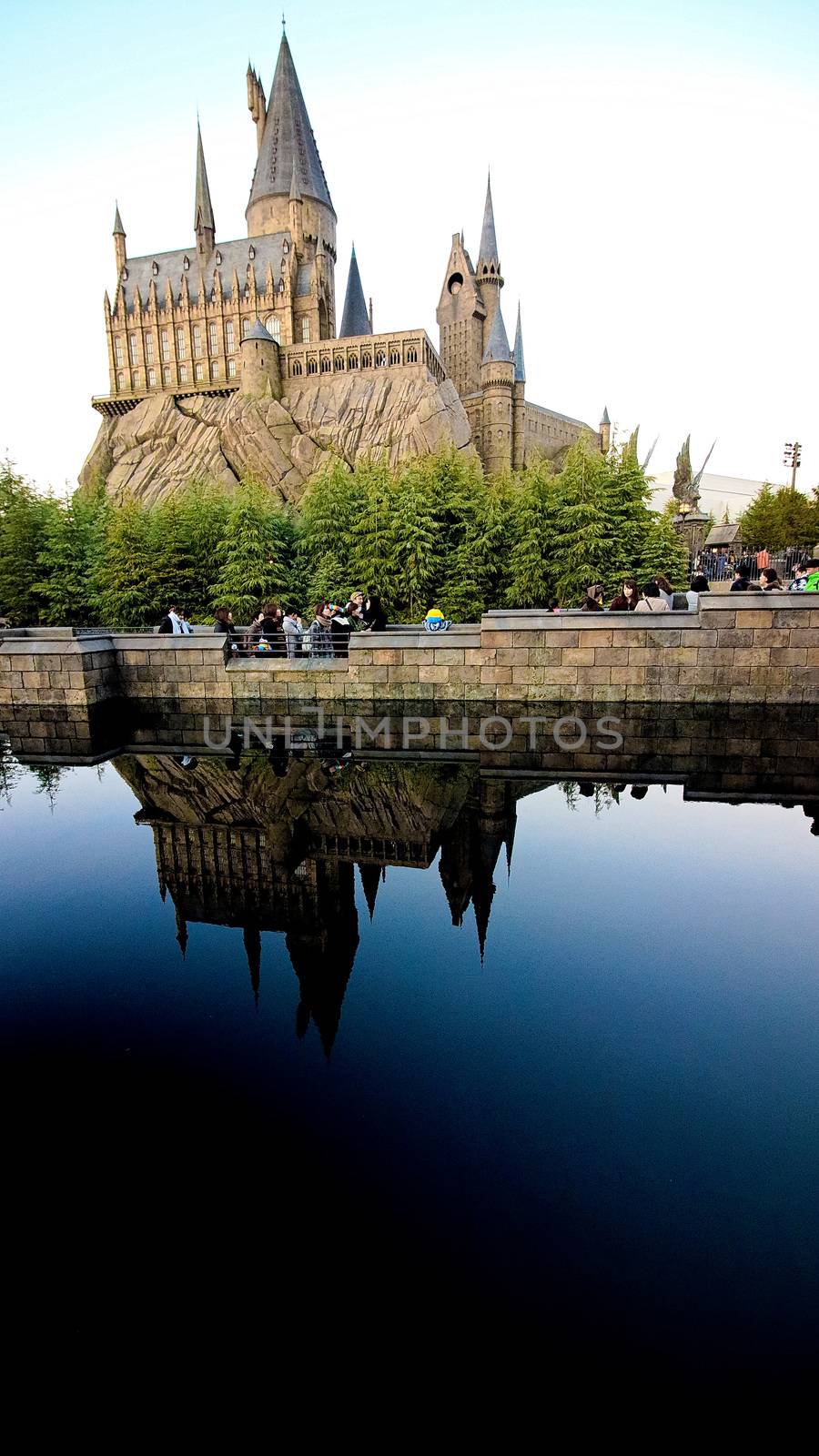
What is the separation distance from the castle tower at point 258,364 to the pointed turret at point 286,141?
20.1 metres

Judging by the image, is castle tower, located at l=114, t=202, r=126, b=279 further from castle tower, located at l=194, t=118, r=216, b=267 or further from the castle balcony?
the castle balcony

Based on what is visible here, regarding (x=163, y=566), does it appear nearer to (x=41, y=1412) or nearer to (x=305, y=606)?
(x=305, y=606)

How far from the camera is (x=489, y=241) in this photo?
69.9 metres

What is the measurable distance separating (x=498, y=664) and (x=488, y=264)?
2835 inches

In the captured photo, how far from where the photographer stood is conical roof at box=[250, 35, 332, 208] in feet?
223

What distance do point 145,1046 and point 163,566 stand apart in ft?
102

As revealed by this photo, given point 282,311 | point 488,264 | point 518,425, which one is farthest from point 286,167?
point 518,425

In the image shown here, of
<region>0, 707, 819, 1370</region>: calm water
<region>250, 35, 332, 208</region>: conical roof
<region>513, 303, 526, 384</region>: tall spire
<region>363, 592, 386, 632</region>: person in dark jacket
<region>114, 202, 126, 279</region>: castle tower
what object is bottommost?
<region>0, 707, 819, 1370</region>: calm water

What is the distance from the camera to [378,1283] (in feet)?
8.18

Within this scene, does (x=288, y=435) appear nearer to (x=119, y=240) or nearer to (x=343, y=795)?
(x=119, y=240)

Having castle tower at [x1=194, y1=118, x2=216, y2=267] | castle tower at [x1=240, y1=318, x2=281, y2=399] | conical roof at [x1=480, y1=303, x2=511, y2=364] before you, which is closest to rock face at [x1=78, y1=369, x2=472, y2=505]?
castle tower at [x1=240, y1=318, x2=281, y2=399]

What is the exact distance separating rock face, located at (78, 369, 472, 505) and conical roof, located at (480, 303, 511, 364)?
A: 745 cm

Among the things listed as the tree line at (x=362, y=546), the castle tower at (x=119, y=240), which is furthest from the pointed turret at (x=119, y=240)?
the tree line at (x=362, y=546)

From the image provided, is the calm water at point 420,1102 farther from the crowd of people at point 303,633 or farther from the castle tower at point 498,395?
the castle tower at point 498,395
